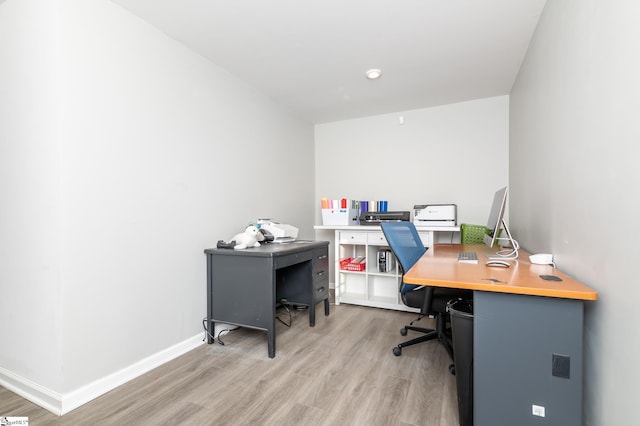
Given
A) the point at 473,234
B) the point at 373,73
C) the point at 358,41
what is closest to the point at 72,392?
A: the point at 358,41

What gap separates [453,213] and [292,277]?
5.83 feet

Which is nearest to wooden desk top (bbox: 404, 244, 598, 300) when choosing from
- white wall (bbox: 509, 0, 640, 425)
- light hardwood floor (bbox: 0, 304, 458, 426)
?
white wall (bbox: 509, 0, 640, 425)

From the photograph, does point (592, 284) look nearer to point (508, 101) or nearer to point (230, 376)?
point (230, 376)

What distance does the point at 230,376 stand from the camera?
1966 mm

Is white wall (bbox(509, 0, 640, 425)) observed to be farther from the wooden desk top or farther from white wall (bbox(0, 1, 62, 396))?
white wall (bbox(0, 1, 62, 396))

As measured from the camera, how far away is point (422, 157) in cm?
372

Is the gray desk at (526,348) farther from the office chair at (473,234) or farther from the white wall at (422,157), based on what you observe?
the white wall at (422,157)

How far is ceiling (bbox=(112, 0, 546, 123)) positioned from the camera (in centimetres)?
194

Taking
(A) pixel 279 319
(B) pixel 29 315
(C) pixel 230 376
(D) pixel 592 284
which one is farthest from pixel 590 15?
(B) pixel 29 315

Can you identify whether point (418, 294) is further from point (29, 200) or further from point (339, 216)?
point (29, 200)

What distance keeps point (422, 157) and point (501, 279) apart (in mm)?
2622

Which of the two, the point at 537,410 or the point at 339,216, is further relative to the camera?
the point at 339,216

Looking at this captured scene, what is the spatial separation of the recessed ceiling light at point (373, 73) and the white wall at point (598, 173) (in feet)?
4.01

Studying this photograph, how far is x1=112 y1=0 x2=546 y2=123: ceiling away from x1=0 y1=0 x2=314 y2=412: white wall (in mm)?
368
